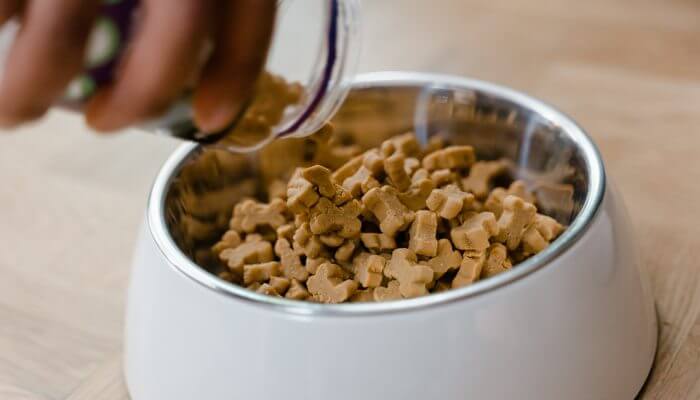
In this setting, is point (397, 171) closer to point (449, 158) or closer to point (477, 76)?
point (449, 158)

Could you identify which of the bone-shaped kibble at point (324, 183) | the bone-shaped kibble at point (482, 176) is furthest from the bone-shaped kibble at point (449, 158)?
the bone-shaped kibble at point (324, 183)

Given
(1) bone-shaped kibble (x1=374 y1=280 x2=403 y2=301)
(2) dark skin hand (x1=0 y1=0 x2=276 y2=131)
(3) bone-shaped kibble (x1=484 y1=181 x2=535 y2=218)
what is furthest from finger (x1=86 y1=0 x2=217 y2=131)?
(3) bone-shaped kibble (x1=484 y1=181 x2=535 y2=218)

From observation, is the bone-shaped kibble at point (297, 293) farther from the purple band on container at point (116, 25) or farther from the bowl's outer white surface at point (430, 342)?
the purple band on container at point (116, 25)

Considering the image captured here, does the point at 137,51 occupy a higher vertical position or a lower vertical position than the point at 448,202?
higher

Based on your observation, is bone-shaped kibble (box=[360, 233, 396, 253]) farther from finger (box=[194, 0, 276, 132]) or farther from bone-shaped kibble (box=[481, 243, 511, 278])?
finger (box=[194, 0, 276, 132])

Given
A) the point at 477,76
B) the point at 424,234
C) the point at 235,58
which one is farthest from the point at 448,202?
the point at 477,76

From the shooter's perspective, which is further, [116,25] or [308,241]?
[308,241]

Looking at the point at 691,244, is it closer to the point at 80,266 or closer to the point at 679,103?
the point at 679,103

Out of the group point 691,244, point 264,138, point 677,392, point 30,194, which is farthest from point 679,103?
point 30,194
